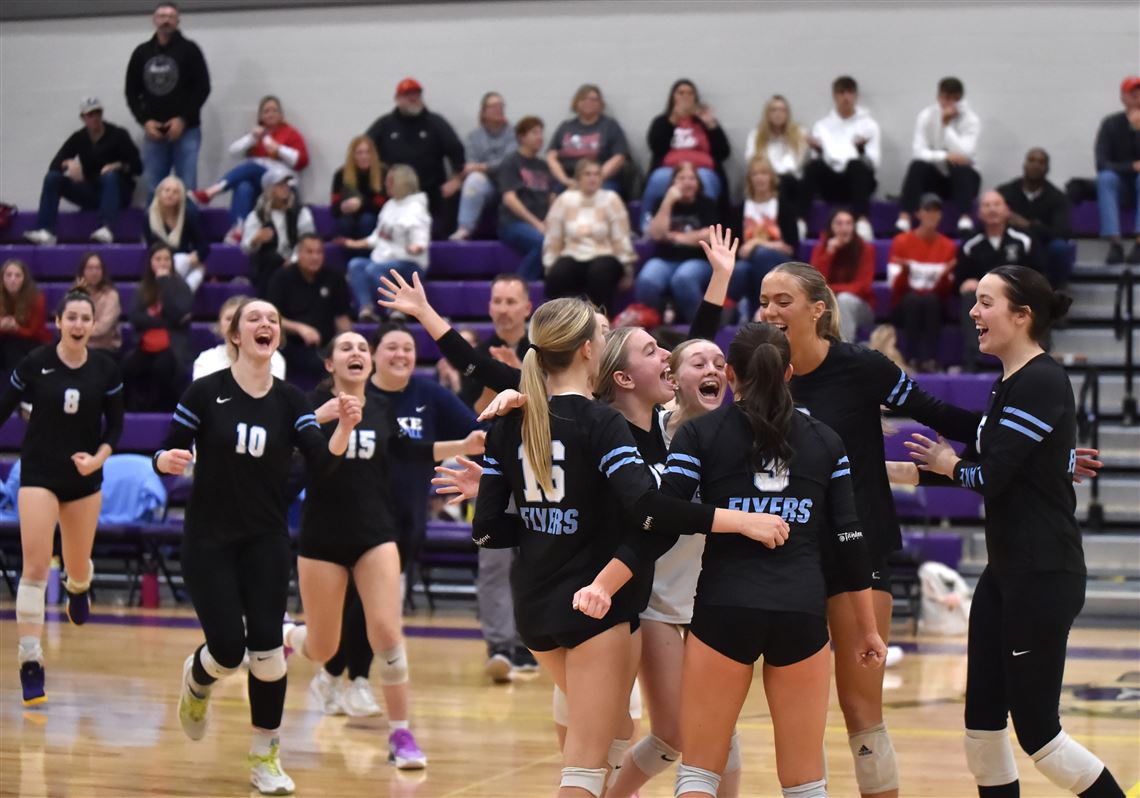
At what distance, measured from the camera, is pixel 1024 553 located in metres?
4.54

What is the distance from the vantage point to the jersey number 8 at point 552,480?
4.32 metres

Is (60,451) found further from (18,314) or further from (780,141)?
(780,141)

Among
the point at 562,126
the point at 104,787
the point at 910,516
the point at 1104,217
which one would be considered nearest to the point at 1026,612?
the point at 104,787

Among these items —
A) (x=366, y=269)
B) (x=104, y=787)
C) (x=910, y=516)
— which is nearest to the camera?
(x=104, y=787)

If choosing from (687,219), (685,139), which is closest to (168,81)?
(685,139)

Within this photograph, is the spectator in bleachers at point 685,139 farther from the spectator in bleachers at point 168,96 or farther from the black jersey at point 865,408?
the black jersey at point 865,408

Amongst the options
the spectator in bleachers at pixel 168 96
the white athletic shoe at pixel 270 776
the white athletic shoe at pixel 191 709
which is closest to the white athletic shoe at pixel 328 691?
the white athletic shoe at pixel 191 709

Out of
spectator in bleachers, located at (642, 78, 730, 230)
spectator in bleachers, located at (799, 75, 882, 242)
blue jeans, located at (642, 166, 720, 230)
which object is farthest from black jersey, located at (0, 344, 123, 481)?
spectator in bleachers, located at (799, 75, 882, 242)

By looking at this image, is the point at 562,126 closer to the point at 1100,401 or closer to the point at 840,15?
the point at 840,15

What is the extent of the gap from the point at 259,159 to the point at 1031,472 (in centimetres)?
1238

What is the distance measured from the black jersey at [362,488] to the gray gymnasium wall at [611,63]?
8686 millimetres

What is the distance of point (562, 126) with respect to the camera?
47.4 ft

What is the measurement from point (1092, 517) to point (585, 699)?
8.25 meters

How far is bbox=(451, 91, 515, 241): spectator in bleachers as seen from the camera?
1458 cm
